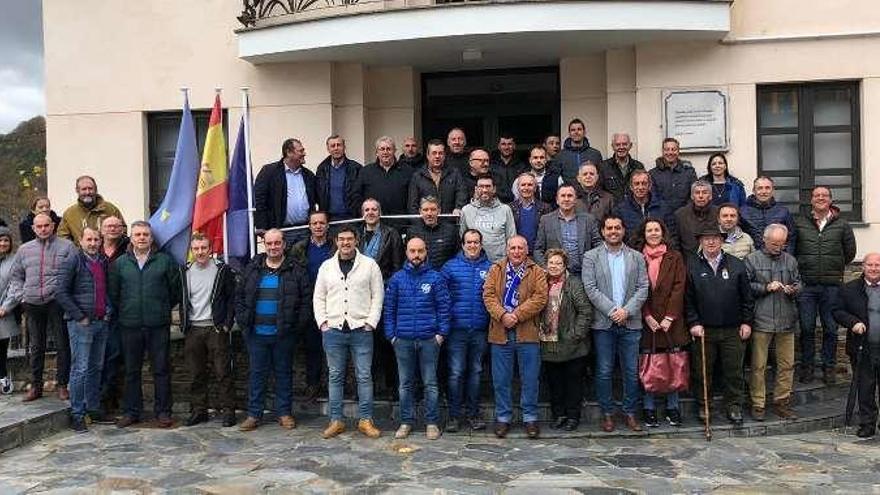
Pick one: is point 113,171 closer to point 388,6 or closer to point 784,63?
point 388,6

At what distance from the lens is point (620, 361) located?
774 centimetres

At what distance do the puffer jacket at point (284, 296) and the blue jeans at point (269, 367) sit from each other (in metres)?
0.12

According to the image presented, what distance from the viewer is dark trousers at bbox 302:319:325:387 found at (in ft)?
27.5

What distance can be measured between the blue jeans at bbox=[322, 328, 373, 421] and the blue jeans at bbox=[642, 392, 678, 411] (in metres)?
2.44

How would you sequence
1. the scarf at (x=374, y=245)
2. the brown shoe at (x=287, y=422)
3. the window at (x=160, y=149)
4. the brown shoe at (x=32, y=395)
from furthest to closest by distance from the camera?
1. the window at (x=160, y=149)
2. the brown shoe at (x=32, y=395)
3. the scarf at (x=374, y=245)
4. the brown shoe at (x=287, y=422)

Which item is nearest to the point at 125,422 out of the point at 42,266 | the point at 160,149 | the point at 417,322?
the point at 42,266

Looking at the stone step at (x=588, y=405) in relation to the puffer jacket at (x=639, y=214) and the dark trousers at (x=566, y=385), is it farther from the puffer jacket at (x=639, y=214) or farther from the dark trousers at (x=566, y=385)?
the puffer jacket at (x=639, y=214)

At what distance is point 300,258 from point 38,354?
9.37 feet

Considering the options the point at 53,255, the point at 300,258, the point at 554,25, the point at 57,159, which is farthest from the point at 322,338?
the point at 57,159

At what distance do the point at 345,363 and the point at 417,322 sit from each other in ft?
2.75

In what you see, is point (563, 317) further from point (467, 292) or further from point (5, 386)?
point (5, 386)

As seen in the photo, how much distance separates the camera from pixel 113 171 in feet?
38.7

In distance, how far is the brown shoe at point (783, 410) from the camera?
→ 311 inches

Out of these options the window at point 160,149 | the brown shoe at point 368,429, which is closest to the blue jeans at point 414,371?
the brown shoe at point 368,429
